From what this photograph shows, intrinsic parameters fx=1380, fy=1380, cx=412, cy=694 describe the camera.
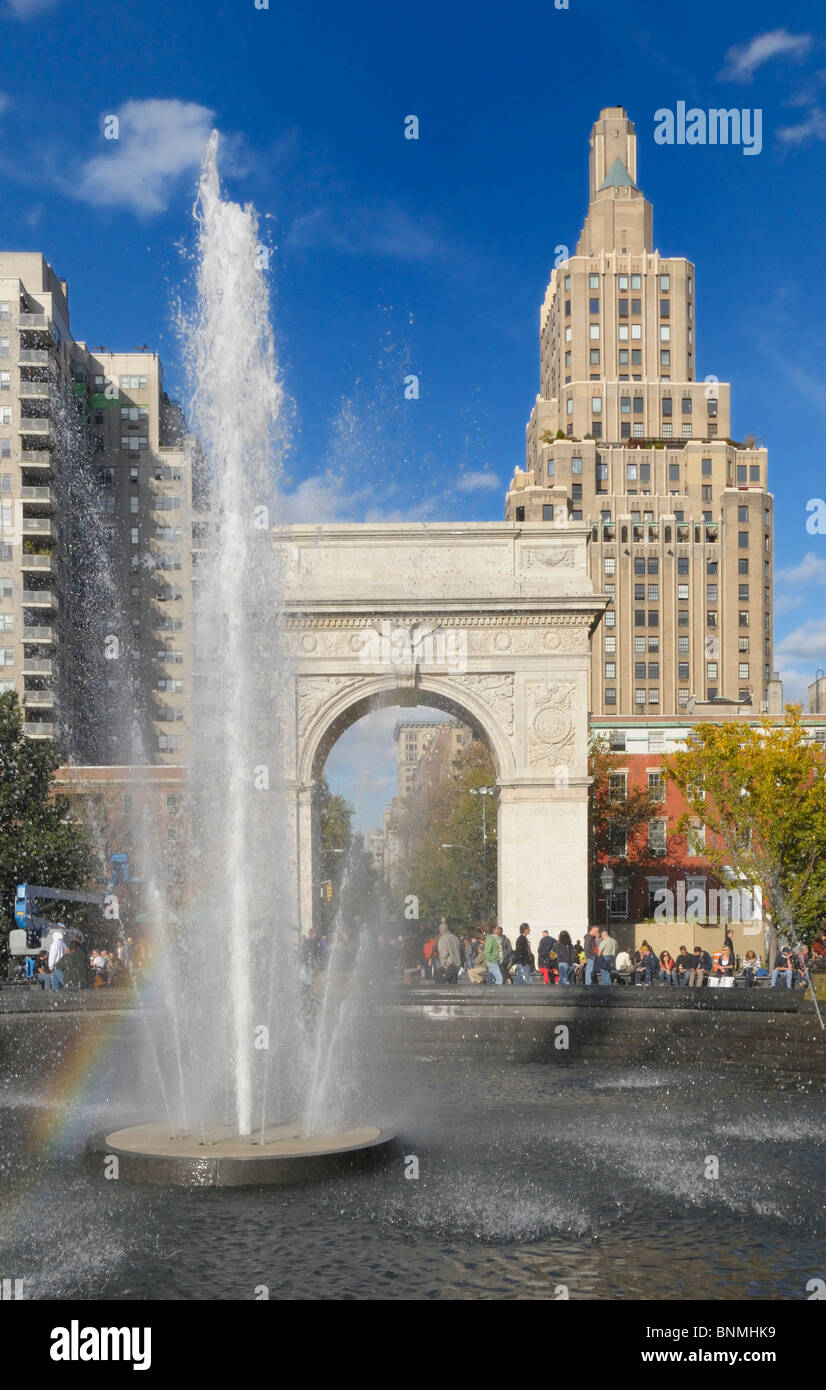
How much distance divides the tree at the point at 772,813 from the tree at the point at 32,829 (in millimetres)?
17977

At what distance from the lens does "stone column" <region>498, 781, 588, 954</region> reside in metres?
31.3

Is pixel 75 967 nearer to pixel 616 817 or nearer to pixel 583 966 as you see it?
pixel 583 966

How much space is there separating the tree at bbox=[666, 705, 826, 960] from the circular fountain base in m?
30.4

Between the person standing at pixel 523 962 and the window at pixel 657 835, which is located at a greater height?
the window at pixel 657 835

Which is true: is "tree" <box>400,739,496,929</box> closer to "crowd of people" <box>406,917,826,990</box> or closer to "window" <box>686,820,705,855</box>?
"window" <box>686,820,705,855</box>

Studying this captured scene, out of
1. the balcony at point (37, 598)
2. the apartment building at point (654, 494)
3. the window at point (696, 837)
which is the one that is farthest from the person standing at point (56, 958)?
the apartment building at point (654, 494)

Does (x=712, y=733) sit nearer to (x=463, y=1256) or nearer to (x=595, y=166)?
(x=463, y=1256)

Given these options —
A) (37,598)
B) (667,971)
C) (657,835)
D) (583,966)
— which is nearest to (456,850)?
(657,835)

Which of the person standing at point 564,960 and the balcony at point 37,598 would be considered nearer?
the person standing at point 564,960

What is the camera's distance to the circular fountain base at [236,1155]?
28.3 feet

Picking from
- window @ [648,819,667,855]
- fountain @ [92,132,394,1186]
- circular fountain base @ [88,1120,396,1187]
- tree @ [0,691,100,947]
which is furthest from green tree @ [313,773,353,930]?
circular fountain base @ [88,1120,396,1187]

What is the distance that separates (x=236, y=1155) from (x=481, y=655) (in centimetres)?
2357

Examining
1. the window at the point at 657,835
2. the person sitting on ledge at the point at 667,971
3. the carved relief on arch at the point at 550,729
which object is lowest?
the person sitting on ledge at the point at 667,971

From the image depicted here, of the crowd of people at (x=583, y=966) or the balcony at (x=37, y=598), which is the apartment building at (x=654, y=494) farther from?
the crowd of people at (x=583, y=966)
